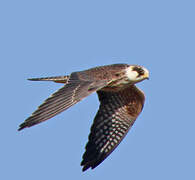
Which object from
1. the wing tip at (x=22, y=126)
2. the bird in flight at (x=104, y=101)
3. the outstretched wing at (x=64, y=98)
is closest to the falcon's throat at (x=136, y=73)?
the bird in flight at (x=104, y=101)

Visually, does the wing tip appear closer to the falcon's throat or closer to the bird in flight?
the bird in flight

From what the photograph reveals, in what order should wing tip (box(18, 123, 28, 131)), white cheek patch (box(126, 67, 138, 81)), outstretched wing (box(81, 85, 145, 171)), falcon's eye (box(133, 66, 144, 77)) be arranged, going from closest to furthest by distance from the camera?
wing tip (box(18, 123, 28, 131)), white cheek patch (box(126, 67, 138, 81)), falcon's eye (box(133, 66, 144, 77)), outstretched wing (box(81, 85, 145, 171))

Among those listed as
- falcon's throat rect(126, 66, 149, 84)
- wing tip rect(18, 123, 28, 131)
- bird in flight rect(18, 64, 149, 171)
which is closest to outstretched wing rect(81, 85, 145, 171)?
bird in flight rect(18, 64, 149, 171)

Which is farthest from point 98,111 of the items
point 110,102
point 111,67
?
point 111,67

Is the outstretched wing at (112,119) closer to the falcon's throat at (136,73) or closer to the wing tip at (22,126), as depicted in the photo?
the falcon's throat at (136,73)

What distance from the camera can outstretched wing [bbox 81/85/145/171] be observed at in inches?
431

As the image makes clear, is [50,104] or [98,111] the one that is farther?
[98,111]

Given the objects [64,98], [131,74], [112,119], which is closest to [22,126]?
[64,98]

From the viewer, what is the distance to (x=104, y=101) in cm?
1156

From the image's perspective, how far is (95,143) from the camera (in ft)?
36.2

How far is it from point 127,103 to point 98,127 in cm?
88

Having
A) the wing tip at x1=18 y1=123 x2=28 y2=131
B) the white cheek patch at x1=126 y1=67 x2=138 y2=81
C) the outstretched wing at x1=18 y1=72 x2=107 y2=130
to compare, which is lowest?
the wing tip at x1=18 y1=123 x2=28 y2=131

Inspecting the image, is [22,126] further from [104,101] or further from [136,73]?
[104,101]

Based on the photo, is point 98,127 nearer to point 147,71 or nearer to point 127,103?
point 127,103
